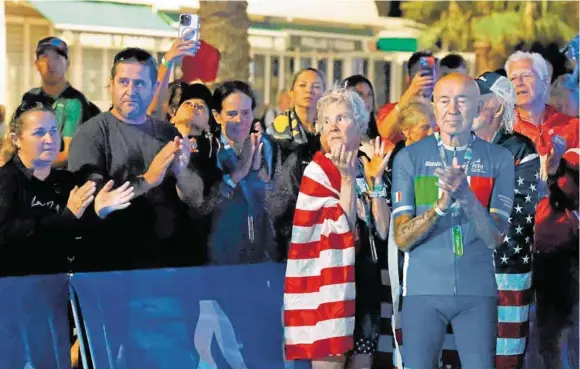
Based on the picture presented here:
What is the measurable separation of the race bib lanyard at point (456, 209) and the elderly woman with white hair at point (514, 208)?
28 centimetres

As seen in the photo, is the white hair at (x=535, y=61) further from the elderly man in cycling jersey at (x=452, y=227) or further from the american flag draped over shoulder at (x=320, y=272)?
the american flag draped over shoulder at (x=320, y=272)

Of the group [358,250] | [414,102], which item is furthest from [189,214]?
[414,102]

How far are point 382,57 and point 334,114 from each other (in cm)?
52

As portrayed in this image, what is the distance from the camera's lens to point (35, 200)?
193 inches

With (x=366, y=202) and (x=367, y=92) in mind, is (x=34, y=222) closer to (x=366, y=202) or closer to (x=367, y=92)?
(x=366, y=202)

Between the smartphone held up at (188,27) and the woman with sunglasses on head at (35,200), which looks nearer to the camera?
the woman with sunglasses on head at (35,200)

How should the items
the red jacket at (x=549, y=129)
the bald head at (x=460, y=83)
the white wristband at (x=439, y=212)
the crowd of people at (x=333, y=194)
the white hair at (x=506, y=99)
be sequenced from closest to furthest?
1. the white wristband at (x=439, y=212)
2. the crowd of people at (x=333, y=194)
3. the bald head at (x=460, y=83)
4. the white hair at (x=506, y=99)
5. the red jacket at (x=549, y=129)

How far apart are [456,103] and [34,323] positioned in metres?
2.29

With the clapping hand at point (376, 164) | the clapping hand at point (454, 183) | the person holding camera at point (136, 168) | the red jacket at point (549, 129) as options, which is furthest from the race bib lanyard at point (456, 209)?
the person holding camera at point (136, 168)

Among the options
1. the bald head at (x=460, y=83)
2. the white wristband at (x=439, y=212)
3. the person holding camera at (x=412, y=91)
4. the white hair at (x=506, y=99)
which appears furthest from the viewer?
the person holding camera at (x=412, y=91)

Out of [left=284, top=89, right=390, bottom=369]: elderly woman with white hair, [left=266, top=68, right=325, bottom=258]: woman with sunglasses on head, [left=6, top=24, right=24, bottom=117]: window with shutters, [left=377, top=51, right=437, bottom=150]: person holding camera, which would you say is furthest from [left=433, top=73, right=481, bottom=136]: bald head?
[left=6, top=24, right=24, bottom=117]: window with shutters

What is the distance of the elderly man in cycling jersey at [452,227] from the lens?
190 inches

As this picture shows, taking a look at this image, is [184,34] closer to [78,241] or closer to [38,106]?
[38,106]

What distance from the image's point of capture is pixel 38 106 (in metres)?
4.93
